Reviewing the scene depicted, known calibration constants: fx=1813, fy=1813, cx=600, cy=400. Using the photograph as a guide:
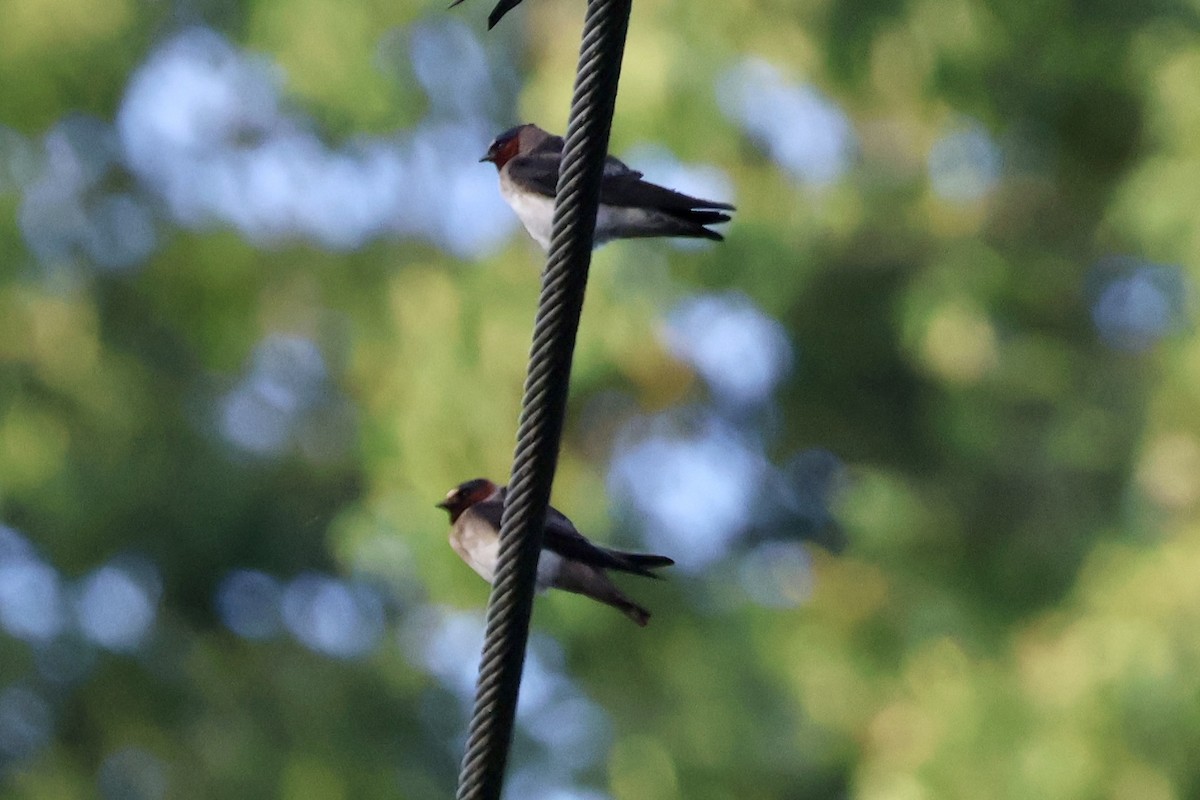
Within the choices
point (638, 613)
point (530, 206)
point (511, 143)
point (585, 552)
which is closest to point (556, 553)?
point (585, 552)

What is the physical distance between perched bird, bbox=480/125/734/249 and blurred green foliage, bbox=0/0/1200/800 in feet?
9.76

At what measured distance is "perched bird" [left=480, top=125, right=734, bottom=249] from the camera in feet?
9.98

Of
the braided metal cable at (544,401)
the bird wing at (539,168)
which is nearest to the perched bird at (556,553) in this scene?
the braided metal cable at (544,401)

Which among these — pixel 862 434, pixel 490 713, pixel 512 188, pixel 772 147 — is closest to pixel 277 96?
pixel 772 147

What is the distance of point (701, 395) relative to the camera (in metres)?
7.45

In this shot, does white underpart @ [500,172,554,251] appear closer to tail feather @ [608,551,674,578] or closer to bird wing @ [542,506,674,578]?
bird wing @ [542,506,674,578]

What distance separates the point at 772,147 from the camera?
7.63 m

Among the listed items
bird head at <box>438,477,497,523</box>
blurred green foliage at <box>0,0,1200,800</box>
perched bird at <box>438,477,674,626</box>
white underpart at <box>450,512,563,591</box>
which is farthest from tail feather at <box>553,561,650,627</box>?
blurred green foliage at <box>0,0,1200,800</box>

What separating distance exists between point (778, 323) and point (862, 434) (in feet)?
2.43

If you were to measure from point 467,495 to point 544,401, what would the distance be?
6.32 ft

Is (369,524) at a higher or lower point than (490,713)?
higher

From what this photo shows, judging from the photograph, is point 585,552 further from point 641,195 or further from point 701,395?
point 701,395

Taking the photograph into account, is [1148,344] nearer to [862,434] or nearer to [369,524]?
[862,434]

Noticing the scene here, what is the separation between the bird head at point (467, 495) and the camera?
13.0 ft
